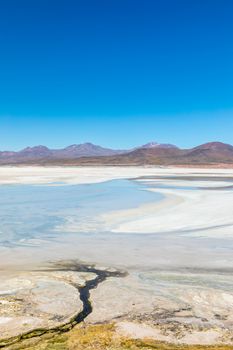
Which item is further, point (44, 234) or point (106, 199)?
point (106, 199)

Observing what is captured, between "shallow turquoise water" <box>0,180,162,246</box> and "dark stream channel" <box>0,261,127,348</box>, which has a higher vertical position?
"shallow turquoise water" <box>0,180,162,246</box>

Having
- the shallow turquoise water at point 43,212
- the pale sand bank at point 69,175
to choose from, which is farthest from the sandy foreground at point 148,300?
the pale sand bank at point 69,175

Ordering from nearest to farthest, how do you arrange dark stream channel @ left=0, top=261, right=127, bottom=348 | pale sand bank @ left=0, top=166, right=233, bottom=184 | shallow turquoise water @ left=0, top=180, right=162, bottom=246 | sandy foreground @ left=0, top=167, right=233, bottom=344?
dark stream channel @ left=0, top=261, right=127, bottom=348 → sandy foreground @ left=0, top=167, right=233, bottom=344 → shallow turquoise water @ left=0, top=180, right=162, bottom=246 → pale sand bank @ left=0, top=166, right=233, bottom=184

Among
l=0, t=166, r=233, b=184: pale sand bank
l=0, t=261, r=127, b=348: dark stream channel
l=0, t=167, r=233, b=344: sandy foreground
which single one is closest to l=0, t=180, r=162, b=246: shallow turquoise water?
l=0, t=261, r=127, b=348: dark stream channel

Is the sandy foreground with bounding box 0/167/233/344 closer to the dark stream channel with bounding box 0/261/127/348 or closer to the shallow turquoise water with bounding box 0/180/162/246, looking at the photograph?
the dark stream channel with bounding box 0/261/127/348

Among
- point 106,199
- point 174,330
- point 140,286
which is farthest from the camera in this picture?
point 106,199

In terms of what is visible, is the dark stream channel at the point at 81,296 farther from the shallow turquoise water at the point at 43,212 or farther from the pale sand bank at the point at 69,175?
the pale sand bank at the point at 69,175

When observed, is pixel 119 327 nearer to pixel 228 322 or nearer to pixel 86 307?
pixel 86 307

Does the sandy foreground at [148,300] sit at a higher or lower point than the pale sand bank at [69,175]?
lower

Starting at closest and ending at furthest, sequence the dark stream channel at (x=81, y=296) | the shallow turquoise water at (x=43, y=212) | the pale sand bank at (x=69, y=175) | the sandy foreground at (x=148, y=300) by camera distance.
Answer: the dark stream channel at (x=81, y=296), the sandy foreground at (x=148, y=300), the shallow turquoise water at (x=43, y=212), the pale sand bank at (x=69, y=175)

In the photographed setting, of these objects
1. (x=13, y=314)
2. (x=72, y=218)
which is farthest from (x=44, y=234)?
(x=13, y=314)

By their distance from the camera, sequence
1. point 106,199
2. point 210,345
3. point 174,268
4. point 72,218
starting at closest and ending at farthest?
point 210,345 → point 174,268 → point 72,218 → point 106,199
